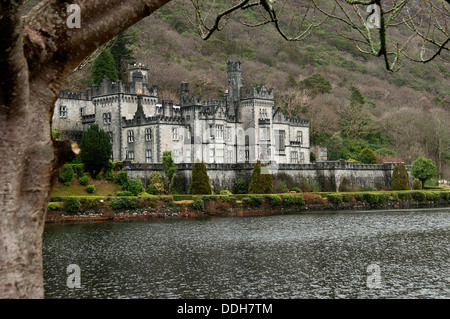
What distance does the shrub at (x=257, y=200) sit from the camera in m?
52.8

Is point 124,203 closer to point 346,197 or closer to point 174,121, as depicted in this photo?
point 174,121

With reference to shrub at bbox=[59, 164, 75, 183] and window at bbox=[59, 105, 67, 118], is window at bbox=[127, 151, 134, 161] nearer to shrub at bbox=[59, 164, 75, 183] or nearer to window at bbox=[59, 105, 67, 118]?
window at bbox=[59, 105, 67, 118]

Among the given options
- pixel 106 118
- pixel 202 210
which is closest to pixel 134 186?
pixel 202 210

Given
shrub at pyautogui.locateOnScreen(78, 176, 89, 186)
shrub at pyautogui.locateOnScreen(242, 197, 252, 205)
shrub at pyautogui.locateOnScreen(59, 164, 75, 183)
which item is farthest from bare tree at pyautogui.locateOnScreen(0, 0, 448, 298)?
shrub at pyautogui.locateOnScreen(242, 197, 252, 205)

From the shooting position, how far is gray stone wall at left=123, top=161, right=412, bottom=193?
5667 cm

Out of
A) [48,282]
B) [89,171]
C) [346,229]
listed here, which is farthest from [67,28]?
[89,171]

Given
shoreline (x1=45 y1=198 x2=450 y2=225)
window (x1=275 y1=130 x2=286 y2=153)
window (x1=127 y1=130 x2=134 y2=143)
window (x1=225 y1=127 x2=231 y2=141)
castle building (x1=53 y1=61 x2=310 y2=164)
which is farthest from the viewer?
window (x1=275 y1=130 x2=286 y2=153)

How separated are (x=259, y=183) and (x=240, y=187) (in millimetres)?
2920

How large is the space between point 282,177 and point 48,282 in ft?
145

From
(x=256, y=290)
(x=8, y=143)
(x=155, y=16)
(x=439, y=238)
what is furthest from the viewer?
(x=155, y=16)

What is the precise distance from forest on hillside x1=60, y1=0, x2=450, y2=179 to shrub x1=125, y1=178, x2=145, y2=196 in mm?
19297

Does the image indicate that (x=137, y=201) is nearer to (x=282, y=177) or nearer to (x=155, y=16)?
(x=282, y=177)

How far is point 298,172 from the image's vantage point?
64938 millimetres

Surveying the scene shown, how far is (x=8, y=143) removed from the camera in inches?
256
